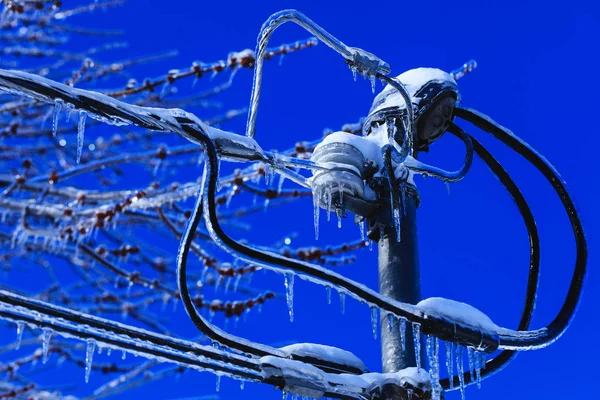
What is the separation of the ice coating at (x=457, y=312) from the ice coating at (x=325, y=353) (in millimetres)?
324

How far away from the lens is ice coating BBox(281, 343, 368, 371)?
2.63 metres

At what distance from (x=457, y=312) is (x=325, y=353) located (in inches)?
19.2

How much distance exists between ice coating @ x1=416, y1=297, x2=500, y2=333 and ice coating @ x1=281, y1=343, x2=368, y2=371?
1.06 feet

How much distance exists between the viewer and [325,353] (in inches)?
106

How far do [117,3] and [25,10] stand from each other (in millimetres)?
894

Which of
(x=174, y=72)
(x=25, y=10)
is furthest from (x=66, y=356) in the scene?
(x=25, y=10)

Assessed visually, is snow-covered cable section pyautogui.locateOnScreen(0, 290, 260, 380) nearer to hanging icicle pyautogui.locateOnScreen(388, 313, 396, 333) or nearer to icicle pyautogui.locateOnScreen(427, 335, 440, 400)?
hanging icicle pyautogui.locateOnScreen(388, 313, 396, 333)

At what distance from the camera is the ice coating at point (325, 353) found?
104 inches

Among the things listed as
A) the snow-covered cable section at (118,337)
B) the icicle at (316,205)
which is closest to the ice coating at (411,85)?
the icicle at (316,205)

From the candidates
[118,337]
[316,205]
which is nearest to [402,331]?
[316,205]

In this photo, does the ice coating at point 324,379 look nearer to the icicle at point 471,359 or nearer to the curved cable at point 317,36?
the icicle at point 471,359

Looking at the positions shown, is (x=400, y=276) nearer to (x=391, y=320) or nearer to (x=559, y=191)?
(x=391, y=320)

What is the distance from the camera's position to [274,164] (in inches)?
107

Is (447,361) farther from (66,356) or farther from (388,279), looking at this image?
(66,356)
